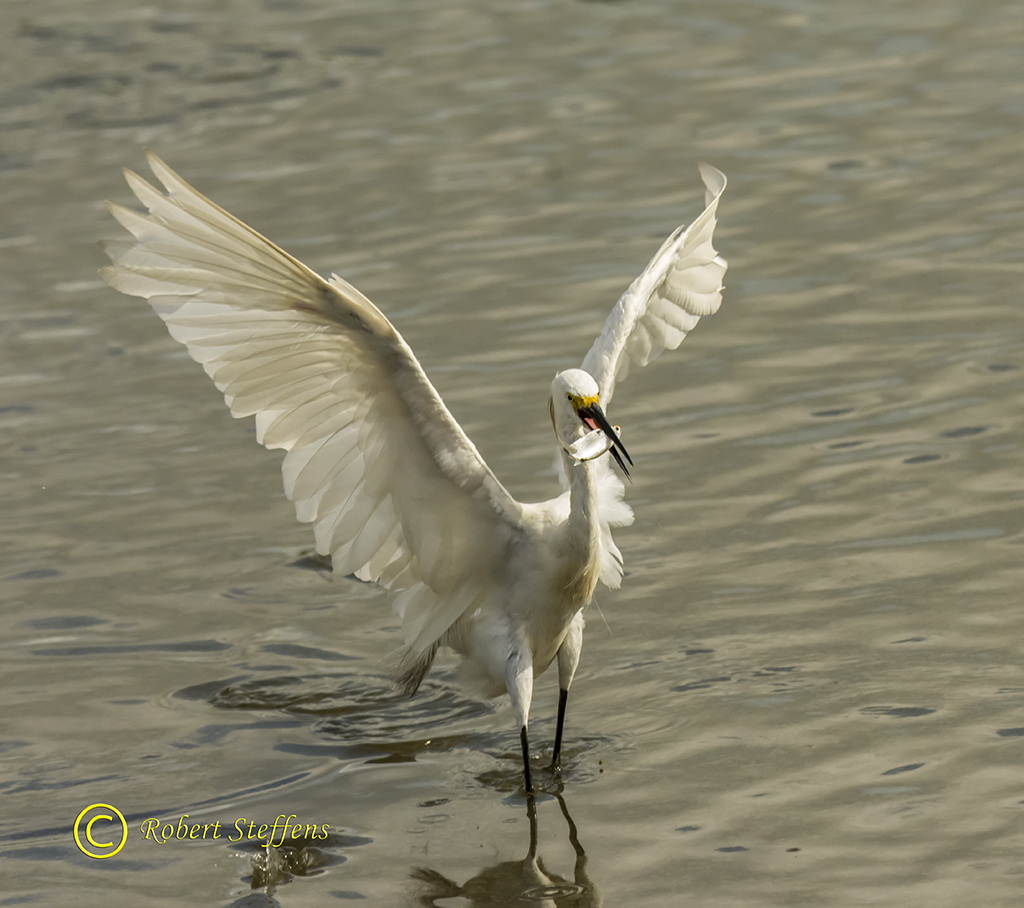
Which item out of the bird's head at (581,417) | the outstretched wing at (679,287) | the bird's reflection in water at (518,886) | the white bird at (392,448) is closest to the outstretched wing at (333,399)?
the white bird at (392,448)

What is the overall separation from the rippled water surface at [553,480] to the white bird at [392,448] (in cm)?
53

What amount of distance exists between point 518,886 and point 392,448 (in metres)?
1.68

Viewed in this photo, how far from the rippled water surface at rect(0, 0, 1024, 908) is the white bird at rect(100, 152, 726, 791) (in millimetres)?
530

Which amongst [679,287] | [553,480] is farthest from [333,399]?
[553,480]

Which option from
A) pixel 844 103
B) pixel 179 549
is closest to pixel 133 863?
pixel 179 549

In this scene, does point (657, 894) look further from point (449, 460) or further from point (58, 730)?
point (58, 730)

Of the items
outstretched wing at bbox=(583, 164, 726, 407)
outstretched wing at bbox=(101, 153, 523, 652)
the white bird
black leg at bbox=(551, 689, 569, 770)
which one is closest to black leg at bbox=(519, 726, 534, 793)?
the white bird

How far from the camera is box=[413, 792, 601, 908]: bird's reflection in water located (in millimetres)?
5488

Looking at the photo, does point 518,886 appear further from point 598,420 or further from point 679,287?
point 679,287

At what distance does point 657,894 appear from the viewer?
5375 mm

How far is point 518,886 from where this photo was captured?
18.4 ft

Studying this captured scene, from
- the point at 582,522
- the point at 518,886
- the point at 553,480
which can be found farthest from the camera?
the point at 553,480

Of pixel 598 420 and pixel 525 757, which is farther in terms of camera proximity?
pixel 525 757

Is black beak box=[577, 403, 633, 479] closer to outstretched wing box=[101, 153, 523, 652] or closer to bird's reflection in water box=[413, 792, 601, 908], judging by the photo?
outstretched wing box=[101, 153, 523, 652]
